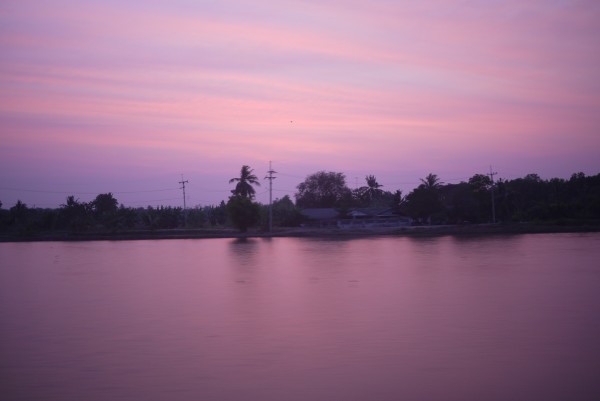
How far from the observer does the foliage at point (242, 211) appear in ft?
161

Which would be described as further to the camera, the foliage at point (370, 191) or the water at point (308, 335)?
the foliage at point (370, 191)

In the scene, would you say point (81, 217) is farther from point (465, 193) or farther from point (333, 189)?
point (465, 193)

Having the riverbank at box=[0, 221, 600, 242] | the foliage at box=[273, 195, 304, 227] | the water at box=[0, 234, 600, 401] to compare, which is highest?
the foliage at box=[273, 195, 304, 227]

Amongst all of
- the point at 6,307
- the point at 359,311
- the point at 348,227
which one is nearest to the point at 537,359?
the point at 359,311

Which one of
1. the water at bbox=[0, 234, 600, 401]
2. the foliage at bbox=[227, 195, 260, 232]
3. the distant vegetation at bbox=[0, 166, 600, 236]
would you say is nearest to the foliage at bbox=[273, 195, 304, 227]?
the distant vegetation at bbox=[0, 166, 600, 236]

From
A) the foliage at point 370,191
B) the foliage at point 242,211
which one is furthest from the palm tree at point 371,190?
the foliage at point 242,211

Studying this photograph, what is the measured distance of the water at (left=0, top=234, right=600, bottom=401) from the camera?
7.98m

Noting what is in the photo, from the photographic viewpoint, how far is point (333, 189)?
73.0 m

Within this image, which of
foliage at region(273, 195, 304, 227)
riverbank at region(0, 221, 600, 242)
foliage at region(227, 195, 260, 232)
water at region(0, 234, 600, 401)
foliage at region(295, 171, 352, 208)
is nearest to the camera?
water at region(0, 234, 600, 401)

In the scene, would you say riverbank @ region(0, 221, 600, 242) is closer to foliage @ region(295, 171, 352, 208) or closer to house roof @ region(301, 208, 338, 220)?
house roof @ region(301, 208, 338, 220)

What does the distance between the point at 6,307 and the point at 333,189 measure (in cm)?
5911

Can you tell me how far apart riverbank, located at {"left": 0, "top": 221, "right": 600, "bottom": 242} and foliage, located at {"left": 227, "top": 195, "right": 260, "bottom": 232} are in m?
1.10

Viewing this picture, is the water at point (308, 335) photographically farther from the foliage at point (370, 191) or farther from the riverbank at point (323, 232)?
the foliage at point (370, 191)

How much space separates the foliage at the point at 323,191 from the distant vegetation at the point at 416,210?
1103cm
